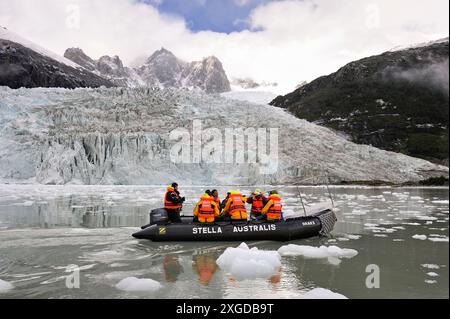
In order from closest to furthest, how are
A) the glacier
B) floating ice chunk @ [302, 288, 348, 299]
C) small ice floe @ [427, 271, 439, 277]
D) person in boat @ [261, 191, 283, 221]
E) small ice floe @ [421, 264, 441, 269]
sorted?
floating ice chunk @ [302, 288, 348, 299]
small ice floe @ [427, 271, 439, 277]
small ice floe @ [421, 264, 441, 269]
person in boat @ [261, 191, 283, 221]
the glacier

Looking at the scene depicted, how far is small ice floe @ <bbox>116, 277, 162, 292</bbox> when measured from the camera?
533 centimetres

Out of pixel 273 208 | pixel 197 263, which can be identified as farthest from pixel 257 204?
pixel 197 263

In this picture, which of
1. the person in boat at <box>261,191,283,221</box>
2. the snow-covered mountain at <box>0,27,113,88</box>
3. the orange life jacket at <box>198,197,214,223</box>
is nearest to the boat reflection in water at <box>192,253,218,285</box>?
the orange life jacket at <box>198,197,214,223</box>

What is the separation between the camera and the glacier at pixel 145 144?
101 ft

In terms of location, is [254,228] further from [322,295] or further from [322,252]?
[322,295]

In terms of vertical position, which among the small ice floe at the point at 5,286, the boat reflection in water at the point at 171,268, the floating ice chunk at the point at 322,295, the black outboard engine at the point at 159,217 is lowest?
the boat reflection in water at the point at 171,268

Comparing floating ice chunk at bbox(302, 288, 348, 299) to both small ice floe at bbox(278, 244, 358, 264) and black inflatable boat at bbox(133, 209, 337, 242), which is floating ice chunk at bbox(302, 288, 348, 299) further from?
black inflatable boat at bbox(133, 209, 337, 242)

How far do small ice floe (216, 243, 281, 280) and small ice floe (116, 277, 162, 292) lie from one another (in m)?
1.23

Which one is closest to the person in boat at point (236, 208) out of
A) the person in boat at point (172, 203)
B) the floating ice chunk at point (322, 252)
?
the person in boat at point (172, 203)

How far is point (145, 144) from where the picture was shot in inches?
1268

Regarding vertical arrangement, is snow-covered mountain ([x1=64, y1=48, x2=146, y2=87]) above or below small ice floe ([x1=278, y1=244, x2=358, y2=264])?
above

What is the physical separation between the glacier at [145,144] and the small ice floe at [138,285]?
2603cm

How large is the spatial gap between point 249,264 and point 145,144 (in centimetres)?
2715

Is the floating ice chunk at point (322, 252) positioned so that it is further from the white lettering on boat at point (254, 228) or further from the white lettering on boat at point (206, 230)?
the white lettering on boat at point (206, 230)
